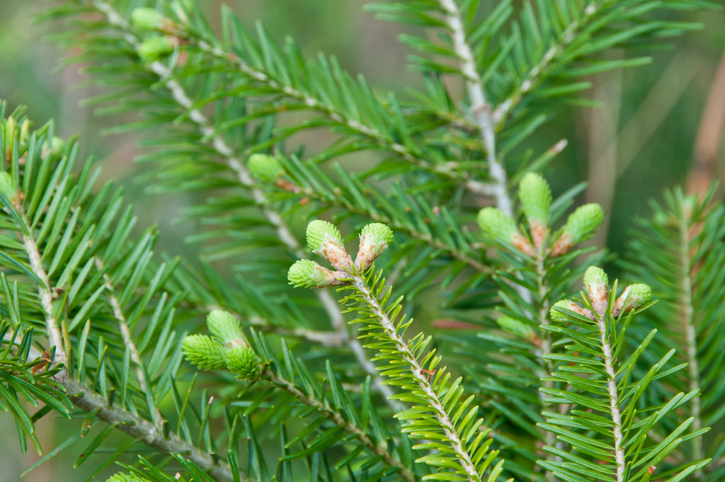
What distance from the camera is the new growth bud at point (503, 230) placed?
16.8 inches

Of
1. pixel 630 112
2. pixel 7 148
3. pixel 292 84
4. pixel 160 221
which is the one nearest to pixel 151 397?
pixel 7 148

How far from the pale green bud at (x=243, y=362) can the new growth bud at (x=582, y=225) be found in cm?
26

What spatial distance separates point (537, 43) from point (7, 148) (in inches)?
20.2

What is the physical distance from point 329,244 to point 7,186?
0.84 ft

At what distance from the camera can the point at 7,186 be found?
38 cm

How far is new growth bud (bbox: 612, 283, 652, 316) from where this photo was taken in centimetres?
31

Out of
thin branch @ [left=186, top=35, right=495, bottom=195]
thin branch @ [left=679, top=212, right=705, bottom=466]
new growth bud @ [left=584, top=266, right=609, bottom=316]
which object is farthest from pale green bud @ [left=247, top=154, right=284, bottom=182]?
thin branch @ [left=679, top=212, right=705, bottom=466]

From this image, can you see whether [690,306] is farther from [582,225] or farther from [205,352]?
[205,352]

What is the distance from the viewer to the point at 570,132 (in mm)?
1123

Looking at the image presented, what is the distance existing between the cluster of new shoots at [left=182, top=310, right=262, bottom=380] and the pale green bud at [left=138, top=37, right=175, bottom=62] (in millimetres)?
295

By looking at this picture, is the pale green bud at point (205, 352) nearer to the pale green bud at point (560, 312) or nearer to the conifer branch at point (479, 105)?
the pale green bud at point (560, 312)

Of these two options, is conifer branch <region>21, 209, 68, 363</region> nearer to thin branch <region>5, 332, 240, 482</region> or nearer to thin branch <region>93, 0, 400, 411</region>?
thin branch <region>5, 332, 240, 482</region>

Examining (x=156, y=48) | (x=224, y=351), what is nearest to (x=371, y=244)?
(x=224, y=351)

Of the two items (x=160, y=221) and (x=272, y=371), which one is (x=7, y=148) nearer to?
(x=272, y=371)
